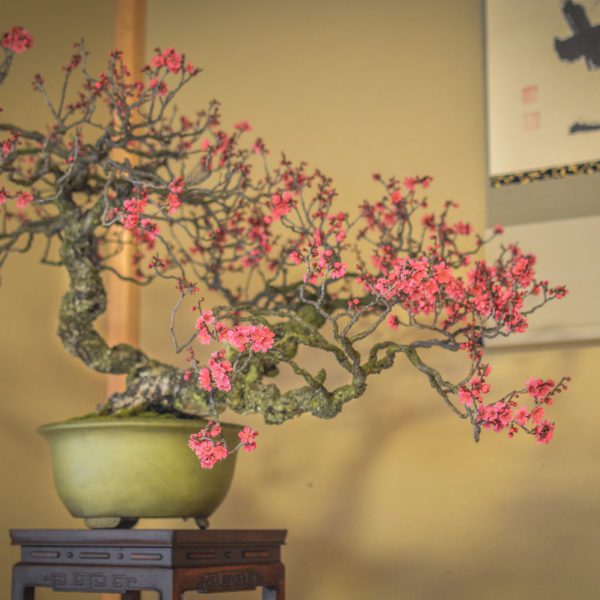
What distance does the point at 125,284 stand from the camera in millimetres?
3102

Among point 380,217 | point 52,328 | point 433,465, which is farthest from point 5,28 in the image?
point 433,465

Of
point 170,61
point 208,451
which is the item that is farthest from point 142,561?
point 170,61

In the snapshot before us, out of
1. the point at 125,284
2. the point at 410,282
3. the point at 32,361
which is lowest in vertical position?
the point at 32,361

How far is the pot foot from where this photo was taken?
212 centimetres

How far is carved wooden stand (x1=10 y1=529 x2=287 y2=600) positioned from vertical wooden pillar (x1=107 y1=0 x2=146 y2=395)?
101 centimetres

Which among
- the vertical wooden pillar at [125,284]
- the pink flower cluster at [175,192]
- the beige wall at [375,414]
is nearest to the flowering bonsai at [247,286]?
the pink flower cluster at [175,192]

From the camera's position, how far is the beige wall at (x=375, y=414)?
2.51 metres

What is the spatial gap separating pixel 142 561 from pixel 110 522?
0.65 ft

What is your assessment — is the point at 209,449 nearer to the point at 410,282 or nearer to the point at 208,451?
the point at 208,451

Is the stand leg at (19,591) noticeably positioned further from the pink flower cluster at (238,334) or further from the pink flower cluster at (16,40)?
the pink flower cluster at (16,40)

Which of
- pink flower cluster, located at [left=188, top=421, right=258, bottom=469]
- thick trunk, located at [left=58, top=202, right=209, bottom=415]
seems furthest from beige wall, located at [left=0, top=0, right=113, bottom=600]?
pink flower cluster, located at [left=188, top=421, right=258, bottom=469]

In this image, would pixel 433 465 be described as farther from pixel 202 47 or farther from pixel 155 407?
pixel 202 47

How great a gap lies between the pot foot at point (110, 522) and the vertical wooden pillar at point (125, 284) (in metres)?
0.94

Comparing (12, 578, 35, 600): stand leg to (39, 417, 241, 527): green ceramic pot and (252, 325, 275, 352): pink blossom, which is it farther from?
(252, 325, 275, 352): pink blossom
